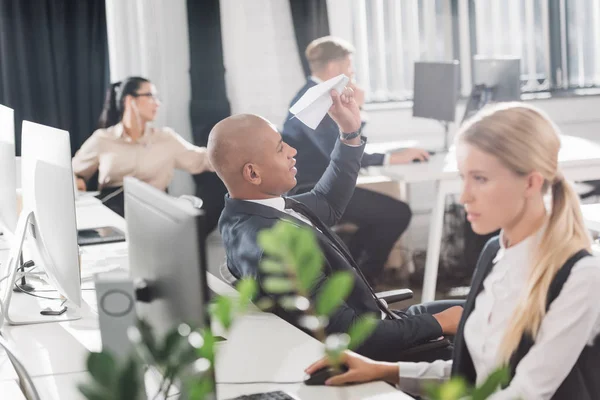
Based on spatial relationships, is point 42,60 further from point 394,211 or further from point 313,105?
point 313,105

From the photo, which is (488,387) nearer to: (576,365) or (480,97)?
(576,365)

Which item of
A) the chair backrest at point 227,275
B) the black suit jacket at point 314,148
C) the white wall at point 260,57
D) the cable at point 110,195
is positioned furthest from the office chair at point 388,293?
the white wall at point 260,57

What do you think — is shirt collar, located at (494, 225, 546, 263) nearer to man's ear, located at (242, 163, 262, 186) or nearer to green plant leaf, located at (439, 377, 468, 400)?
man's ear, located at (242, 163, 262, 186)

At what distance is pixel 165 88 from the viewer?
582cm

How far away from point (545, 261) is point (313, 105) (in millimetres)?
1151

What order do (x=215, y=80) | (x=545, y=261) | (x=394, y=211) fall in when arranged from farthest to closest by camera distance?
(x=215, y=80) → (x=394, y=211) → (x=545, y=261)

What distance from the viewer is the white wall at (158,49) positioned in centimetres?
566

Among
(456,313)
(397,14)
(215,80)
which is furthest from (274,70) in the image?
(456,313)

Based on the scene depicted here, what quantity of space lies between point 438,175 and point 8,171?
244 centimetres

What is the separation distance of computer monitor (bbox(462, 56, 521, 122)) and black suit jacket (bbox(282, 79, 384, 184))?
0.90 metres

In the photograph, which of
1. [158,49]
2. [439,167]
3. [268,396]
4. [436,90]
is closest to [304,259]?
[268,396]

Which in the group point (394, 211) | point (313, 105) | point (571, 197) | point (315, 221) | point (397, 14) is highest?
point (397, 14)

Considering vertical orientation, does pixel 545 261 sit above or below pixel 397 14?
below

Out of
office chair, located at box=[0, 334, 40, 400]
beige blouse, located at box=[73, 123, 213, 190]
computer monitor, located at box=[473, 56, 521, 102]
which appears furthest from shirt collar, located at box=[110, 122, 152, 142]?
office chair, located at box=[0, 334, 40, 400]
